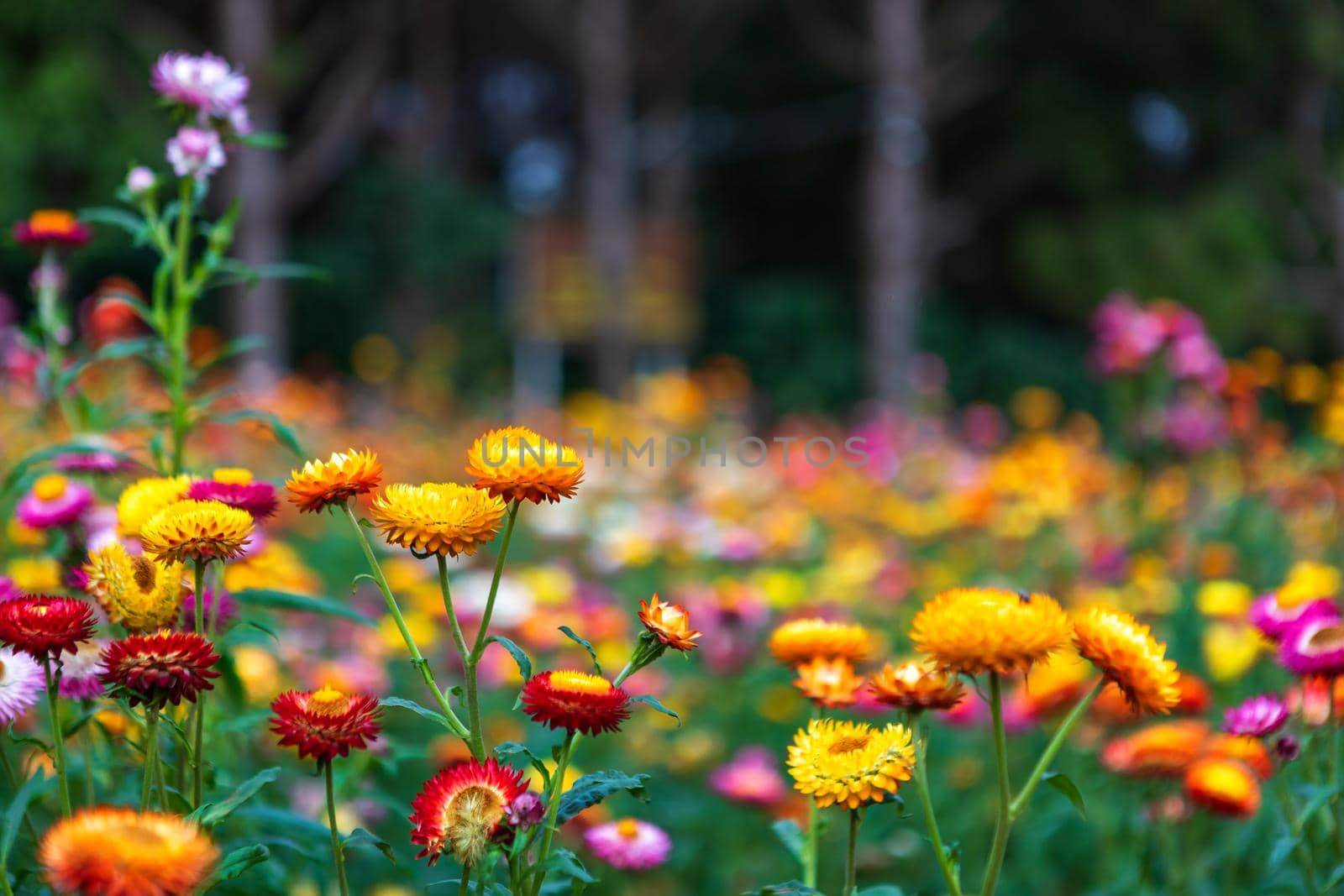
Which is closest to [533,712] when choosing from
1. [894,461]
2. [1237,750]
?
[1237,750]

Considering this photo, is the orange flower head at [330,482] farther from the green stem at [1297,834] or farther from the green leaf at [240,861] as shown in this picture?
the green stem at [1297,834]

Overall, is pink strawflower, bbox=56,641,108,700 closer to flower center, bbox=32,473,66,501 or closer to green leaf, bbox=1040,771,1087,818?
flower center, bbox=32,473,66,501

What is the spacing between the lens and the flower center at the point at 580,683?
2.55 feet

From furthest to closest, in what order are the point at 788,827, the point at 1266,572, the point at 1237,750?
the point at 1266,572 → the point at 1237,750 → the point at 788,827

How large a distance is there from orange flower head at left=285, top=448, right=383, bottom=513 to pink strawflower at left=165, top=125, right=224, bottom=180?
2.02 ft

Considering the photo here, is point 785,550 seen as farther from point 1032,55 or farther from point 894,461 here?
point 1032,55

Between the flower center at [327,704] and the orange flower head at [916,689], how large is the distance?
390mm

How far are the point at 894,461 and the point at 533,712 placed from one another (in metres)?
4.00

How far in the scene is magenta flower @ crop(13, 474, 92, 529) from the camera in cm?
118

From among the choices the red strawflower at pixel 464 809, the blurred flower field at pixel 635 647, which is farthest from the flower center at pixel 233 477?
the red strawflower at pixel 464 809

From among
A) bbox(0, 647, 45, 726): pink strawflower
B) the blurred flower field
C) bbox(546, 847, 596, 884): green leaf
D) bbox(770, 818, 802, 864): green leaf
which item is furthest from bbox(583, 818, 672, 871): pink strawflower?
bbox(0, 647, 45, 726): pink strawflower

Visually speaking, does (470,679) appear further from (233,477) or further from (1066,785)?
(1066,785)

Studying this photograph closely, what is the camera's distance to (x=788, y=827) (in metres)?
0.95

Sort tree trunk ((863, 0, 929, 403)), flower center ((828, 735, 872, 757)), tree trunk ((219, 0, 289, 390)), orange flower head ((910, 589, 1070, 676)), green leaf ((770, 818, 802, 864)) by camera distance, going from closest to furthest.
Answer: orange flower head ((910, 589, 1070, 676)), flower center ((828, 735, 872, 757)), green leaf ((770, 818, 802, 864)), tree trunk ((219, 0, 289, 390)), tree trunk ((863, 0, 929, 403))
